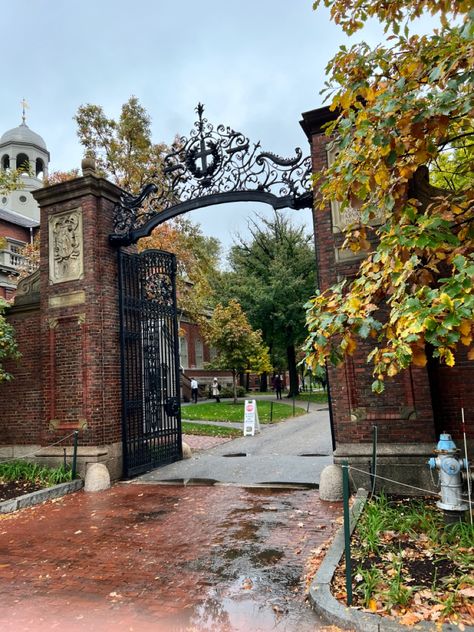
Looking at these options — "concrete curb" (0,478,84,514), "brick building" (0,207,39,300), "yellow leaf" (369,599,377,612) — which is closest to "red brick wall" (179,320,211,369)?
"brick building" (0,207,39,300)

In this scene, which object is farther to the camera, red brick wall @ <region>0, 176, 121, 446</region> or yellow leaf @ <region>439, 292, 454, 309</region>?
red brick wall @ <region>0, 176, 121, 446</region>

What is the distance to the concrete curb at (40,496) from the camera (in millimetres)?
7395

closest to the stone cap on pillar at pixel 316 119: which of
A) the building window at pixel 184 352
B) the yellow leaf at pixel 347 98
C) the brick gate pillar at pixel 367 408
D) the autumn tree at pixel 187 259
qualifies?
the brick gate pillar at pixel 367 408

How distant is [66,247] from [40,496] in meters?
4.73

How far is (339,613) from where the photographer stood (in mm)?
3500

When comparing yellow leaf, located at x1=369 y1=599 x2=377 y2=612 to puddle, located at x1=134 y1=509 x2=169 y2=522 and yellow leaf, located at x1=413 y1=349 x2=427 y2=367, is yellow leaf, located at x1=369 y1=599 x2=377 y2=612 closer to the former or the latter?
yellow leaf, located at x1=413 y1=349 x2=427 y2=367

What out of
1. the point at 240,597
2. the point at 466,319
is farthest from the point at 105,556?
the point at 466,319

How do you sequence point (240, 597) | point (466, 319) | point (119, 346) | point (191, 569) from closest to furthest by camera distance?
point (466, 319) < point (240, 597) < point (191, 569) < point (119, 346)

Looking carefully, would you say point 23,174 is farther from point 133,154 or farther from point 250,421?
point 250,421

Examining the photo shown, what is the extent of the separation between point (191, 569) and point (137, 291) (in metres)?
6.44

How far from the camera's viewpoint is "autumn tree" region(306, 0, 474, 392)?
10.5 ft

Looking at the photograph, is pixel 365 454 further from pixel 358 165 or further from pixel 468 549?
pixel 358 165

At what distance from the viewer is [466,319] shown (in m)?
3.05

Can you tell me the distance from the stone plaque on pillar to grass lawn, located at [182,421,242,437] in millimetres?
8460
